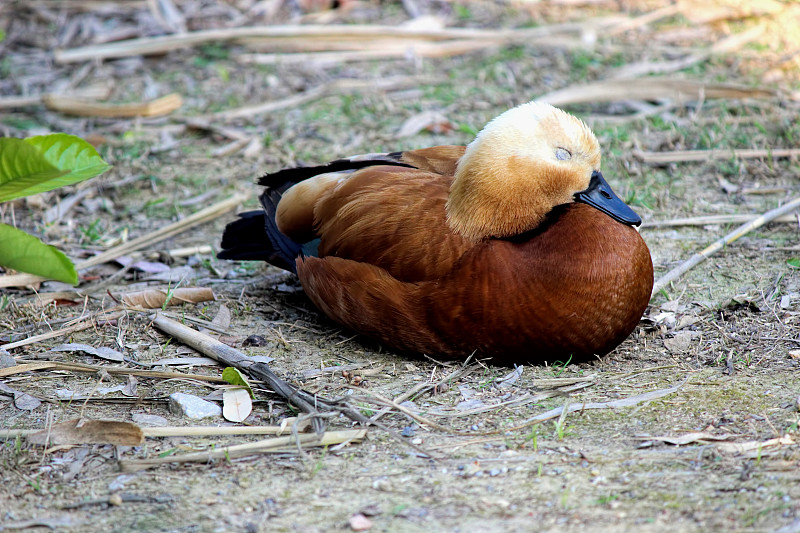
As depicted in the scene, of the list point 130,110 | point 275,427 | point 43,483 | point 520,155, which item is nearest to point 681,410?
point 520,155

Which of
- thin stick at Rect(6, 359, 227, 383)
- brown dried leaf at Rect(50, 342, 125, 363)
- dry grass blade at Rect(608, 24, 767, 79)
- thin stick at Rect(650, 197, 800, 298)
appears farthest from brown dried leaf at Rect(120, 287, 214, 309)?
dry grass blade at Rect(608, 24, 767, 79)

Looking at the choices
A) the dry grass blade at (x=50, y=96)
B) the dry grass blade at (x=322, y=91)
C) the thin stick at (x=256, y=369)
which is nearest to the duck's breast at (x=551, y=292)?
the thin stick at (x=256, y=369)

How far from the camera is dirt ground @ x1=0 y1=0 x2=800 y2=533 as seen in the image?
8.30 feet

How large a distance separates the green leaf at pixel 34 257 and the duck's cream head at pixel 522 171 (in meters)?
1.42

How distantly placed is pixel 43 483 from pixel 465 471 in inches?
51.5

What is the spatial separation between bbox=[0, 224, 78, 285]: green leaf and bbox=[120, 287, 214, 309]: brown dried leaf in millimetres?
1155

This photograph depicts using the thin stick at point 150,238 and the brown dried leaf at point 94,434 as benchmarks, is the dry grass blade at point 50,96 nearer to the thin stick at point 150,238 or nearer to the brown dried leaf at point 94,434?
the thin stick at point 150,238

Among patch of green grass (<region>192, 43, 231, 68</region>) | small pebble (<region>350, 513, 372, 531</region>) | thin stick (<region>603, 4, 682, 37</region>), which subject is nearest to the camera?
small pebble (<region>350, 513, 372, 531</region>)

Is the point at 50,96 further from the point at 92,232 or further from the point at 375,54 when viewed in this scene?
the point at 375,54

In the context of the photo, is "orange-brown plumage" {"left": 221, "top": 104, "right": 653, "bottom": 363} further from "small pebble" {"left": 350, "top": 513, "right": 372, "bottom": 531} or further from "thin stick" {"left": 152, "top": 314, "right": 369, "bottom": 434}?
"small pebble" {"left": 350, "top": 513, "right": 372, "bottom": 531}

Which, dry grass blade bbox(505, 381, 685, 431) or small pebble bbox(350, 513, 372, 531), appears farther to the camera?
dry grass blade bbox(505, 381, 685, 431)

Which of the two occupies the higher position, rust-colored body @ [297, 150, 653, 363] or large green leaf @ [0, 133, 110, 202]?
large green leaf @ [0, 133, 110, 202]

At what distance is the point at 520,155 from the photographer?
10.8ft

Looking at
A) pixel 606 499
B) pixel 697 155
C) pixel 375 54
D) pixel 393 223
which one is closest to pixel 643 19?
pixel 375 54
